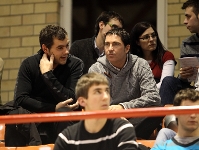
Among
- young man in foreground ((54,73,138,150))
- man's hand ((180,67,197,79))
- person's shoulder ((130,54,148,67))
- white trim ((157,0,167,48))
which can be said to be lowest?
young man in foreground ((54,73,138,150))

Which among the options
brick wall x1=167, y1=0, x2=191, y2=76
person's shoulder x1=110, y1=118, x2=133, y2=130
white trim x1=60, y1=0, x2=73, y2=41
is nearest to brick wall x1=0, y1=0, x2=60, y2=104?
white trim x1=60, y1=0, x2=73, y2=41

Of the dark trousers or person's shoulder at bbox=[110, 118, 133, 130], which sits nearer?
person's shoulder at bbox=[110, 118, 133, 130]

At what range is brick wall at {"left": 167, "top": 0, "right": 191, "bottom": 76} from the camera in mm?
5039

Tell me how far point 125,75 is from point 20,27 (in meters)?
1.85

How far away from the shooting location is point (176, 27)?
508 centimetres

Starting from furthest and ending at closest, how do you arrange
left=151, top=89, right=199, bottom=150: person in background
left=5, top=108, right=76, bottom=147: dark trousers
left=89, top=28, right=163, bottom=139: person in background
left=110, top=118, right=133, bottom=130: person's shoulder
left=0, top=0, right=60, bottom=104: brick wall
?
left=0, top=0, right=60, bottom=104: brick wall, left=89, top=28, right=163, bottom=139: person in background, left=5, top=108, right=76, bottom=147: dark trousers, left=151, top=89, right=199, bottom=150: person in background, left=110, top=118, right=133, bottom=130: person's shoulder

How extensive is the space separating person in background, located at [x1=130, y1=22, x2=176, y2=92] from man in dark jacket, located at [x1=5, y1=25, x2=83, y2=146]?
0.61m

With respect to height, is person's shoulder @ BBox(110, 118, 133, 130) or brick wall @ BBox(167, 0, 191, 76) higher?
brick wall @ BBox(167, 0, 191, 76)

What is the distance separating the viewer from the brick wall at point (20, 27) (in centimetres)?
528

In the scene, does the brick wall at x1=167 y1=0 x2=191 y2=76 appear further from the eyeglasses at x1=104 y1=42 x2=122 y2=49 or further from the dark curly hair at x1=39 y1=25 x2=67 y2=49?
the dark curly hair at x1=39 y1=25 x2=67 y2=49

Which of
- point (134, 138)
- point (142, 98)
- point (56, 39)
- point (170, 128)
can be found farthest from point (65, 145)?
point (56, 39)

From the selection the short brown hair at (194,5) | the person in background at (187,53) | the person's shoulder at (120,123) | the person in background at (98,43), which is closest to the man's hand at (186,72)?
the person in background at (187,53)

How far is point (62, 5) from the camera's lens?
5418mm

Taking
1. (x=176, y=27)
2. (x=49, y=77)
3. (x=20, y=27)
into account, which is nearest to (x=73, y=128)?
(x=49, y=77)
